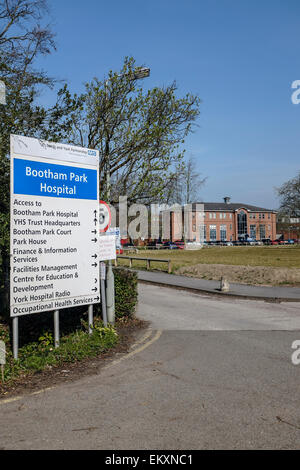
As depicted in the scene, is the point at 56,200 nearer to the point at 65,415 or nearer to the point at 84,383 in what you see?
the point at 84,383

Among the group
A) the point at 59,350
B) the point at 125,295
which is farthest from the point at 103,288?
the point at 59,350

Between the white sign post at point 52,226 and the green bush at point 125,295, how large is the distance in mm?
1723

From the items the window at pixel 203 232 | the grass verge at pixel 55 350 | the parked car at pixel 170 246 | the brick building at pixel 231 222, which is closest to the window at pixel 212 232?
the brick building at pixel 231 222

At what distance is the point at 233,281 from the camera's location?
19156 millimetres

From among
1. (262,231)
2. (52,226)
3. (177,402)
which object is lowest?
(177,402)

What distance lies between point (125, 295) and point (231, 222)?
352 ft

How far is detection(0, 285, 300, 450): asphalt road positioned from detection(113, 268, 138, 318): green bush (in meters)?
1.51

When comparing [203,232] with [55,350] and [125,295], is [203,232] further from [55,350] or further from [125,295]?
[55,350]

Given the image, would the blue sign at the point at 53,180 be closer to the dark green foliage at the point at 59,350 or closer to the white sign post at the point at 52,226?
the white sign post at the point at 52,226

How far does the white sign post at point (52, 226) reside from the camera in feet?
21.3

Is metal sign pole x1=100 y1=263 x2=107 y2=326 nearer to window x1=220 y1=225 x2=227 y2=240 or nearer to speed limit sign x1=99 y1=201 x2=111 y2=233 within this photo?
speed limit sign x1=99 y1=201 x2=111 y2=233

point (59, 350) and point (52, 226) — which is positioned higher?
point (52, 226)

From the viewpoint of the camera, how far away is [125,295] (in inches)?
375

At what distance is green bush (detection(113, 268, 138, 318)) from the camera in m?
9.55
